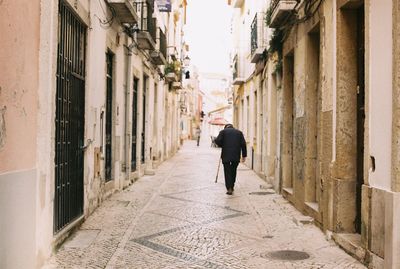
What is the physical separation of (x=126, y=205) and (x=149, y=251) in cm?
381

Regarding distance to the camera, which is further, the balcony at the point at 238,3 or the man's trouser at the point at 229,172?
the balcony at the point at 238,3

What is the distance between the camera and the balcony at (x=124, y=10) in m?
10.8

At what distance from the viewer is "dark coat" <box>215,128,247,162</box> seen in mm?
12555

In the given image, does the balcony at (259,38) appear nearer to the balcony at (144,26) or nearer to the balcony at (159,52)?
the balcony at (144,26)

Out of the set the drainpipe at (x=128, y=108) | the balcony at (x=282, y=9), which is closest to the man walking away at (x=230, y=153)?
the drainpipe at (x=128, y=108)

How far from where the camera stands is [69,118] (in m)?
7.60

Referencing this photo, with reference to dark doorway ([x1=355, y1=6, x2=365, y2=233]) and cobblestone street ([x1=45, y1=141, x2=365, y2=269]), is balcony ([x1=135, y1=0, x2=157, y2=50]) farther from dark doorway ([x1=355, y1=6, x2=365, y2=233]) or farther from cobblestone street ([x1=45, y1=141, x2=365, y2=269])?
dark doorway ([x1=355, y1=6, x2=365, y2=233])

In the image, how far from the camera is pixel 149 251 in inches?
262

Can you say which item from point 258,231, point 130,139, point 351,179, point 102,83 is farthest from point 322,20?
point 130,139

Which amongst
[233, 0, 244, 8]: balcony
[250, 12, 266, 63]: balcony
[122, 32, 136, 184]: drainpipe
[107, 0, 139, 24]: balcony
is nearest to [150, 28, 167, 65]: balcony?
[250, 12, 266, 63]: balcony

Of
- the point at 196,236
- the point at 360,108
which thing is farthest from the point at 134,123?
the point at 360,108

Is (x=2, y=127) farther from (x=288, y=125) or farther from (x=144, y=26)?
(x=144, y=26)

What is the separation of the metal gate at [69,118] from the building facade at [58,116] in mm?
14

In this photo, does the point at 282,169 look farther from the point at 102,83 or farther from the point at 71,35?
the point at 71,35
